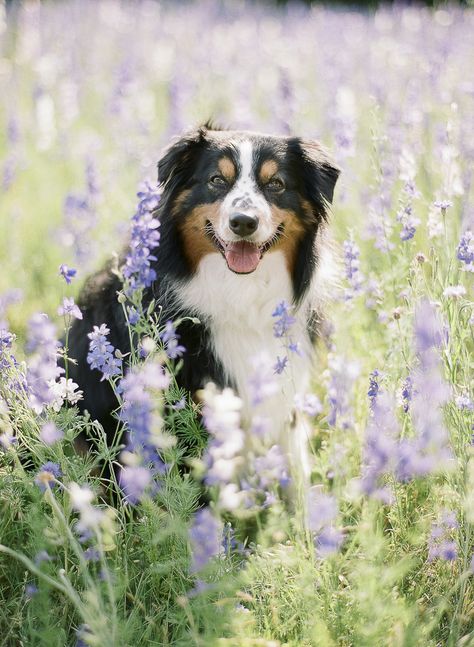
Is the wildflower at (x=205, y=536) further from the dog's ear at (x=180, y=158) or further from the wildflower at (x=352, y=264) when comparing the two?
the dog's ear at (x=180, y=158)

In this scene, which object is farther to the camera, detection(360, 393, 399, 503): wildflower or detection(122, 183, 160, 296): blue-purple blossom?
detection(122, 183, 160, 296): blue-purple blossom

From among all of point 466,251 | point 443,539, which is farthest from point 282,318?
point 443,539

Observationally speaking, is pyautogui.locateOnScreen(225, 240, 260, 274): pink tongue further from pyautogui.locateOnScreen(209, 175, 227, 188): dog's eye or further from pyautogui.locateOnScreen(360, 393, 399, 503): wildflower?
pyautogui.locateOnScreen(360, 393, 399, 503): wildflower

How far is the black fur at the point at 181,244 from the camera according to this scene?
3.20 meters

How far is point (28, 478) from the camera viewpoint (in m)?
2.25

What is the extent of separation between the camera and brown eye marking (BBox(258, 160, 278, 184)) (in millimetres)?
3199

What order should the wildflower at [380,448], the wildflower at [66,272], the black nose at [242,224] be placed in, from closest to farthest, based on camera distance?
the wildflower at [380,448], the wildflower at [66,272], the black nose at [242,224]

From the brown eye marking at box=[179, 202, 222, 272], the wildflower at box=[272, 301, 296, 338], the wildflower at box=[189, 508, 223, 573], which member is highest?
the brown eye marking at box=[179, 202, 222, 272]

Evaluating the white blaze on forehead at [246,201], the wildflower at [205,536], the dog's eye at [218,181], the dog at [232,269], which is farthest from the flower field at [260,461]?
the dog's eye at [218,181]

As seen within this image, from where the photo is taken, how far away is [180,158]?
3293mm

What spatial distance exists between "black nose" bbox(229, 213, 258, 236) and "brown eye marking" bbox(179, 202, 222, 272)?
0.20 m

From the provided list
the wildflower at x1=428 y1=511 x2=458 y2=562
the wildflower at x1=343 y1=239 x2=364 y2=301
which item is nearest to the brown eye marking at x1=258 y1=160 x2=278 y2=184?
the wildflower at x1=343 y1=239 x2=364 y2=301

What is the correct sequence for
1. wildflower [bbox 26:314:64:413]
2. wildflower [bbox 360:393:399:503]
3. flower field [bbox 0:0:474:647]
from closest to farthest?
wildflower [bbox 360:393:399:503] < flower field [bbox 0:0:474:647] < wildflower [bbox 26:314:64:413]

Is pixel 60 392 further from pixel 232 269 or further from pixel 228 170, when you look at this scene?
pixel 228 170
